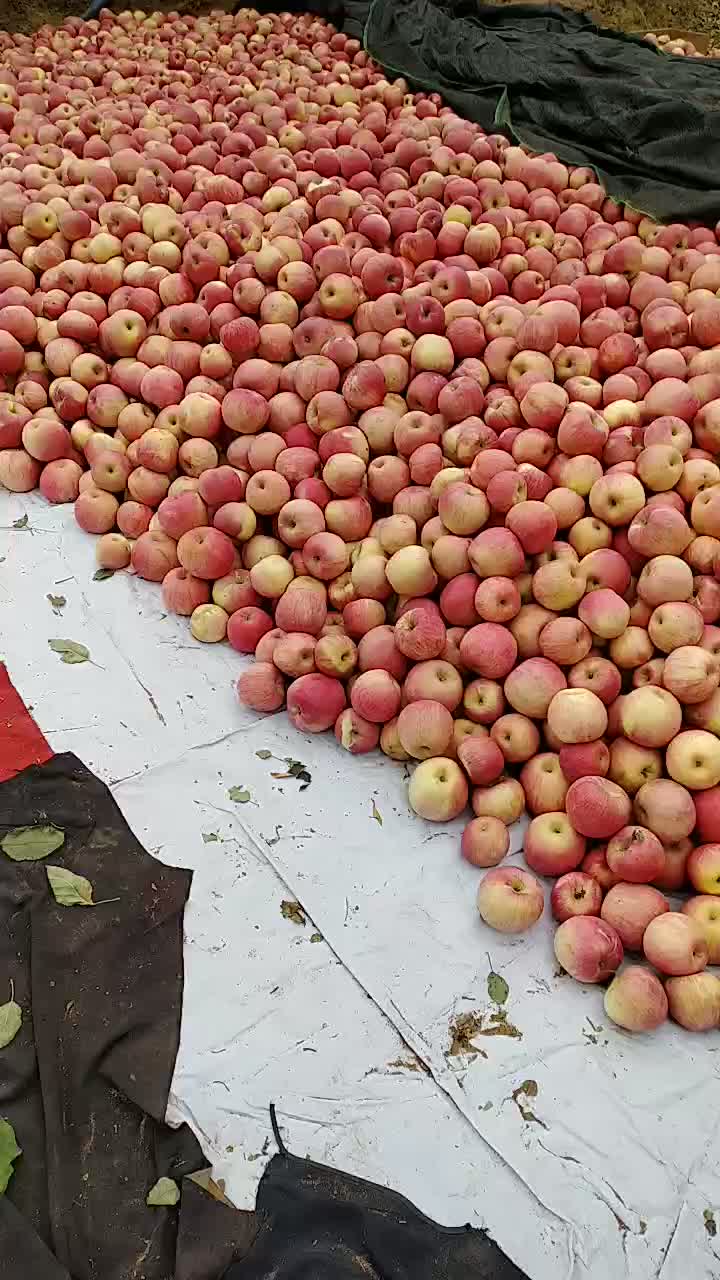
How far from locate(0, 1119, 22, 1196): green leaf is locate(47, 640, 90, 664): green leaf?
A: 4.68 ft

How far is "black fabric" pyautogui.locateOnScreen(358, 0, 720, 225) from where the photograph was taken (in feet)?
12.7

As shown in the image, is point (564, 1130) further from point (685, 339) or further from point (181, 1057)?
point (685, 339)

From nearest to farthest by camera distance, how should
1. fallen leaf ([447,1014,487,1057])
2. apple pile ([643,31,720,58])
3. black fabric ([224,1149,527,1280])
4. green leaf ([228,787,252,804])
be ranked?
→ black fabric ([224,1149,527,1280])
fallen leaf ([447,1014,487,1057])
green leaf ([228,787,252,804])
apple pile ([643,31,720,58])

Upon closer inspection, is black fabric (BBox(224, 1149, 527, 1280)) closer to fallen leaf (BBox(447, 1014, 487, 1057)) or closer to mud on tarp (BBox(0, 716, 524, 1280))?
mud on tarp (BBox(0, 716, 524, 1280))

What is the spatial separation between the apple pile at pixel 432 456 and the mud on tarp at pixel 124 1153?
66 centimetres

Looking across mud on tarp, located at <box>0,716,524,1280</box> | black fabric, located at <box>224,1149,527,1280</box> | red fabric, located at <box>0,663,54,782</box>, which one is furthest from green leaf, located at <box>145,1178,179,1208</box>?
red fabric, located at <box>0,663,54,782</box>

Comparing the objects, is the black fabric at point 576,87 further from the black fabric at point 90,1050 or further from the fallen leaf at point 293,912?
the black fabric at point 90,1050

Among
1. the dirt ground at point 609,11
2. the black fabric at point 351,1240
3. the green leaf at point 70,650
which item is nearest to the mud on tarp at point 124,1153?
the black fabric at point 351,1240

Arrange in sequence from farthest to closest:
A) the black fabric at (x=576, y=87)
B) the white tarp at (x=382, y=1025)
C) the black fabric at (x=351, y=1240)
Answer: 1. the black fabric at (x=576, y=87)
2. the white tarp at (x=382, y=1025)
3. the black fabric at (x=351, y=1240)

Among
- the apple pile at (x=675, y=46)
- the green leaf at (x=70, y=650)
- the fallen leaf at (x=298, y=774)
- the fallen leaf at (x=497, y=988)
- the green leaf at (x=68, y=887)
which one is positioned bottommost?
the green leaf at (x=70, y=650)

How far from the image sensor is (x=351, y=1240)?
1527 millimetres

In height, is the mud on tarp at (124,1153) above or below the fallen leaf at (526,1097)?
below

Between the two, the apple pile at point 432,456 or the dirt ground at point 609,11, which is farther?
the dirt ground at point 609,11

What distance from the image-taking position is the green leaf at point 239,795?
234 centimetres
